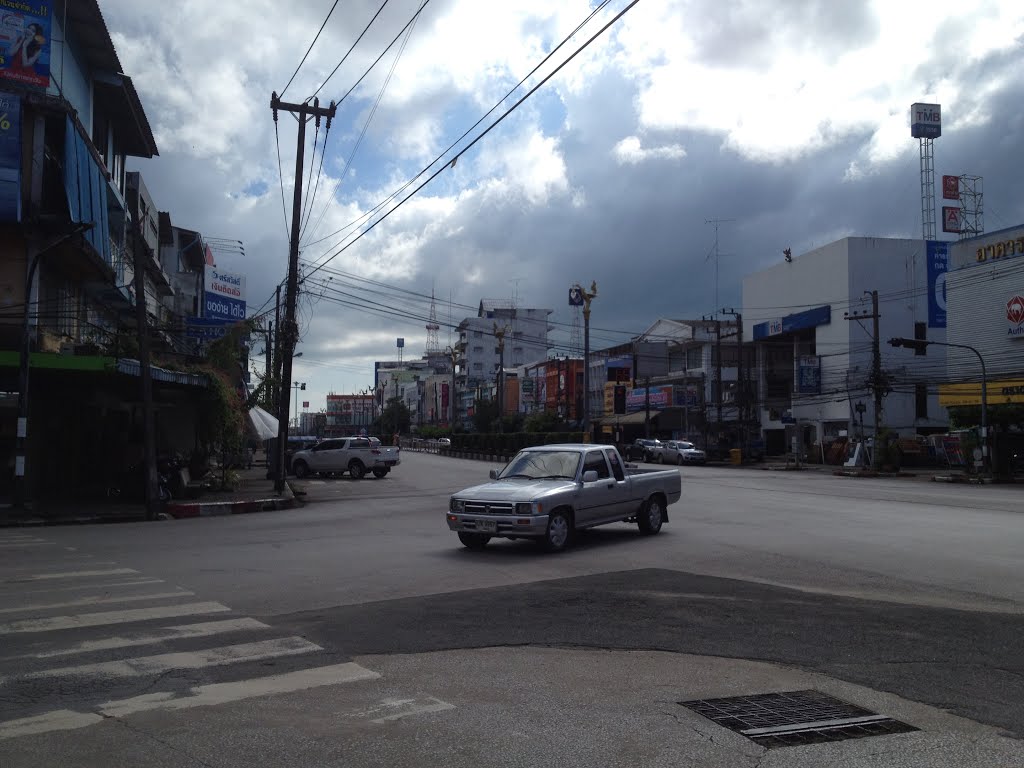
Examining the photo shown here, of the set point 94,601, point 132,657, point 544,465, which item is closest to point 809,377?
point 544,465

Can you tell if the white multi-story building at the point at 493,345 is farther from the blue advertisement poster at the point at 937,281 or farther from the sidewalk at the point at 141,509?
the sidewalk at the point at 141,509

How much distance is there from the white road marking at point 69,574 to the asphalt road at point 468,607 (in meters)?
0.04

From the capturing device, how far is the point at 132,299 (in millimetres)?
32875

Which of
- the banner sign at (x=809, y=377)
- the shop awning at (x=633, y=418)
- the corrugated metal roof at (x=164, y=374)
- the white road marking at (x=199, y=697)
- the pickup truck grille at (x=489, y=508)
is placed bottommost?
the white road marking at (x=199, y=697)

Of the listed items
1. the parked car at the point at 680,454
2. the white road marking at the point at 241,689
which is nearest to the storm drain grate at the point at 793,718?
the white road marking at the point at 241,689

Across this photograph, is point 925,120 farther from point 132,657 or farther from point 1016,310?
point 132,657

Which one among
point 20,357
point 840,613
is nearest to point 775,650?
point 840,613

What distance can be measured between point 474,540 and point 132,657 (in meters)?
7.86

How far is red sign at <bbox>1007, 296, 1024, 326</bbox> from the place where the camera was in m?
44.2

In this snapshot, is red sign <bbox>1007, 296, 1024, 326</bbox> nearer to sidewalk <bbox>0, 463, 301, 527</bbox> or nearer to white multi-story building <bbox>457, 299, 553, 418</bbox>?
sidewalk <bbox>0, 463, 301, 527</bbox>

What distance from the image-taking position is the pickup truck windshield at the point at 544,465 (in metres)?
14.9

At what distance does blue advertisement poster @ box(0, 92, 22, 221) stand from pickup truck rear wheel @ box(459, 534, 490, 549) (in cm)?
1595

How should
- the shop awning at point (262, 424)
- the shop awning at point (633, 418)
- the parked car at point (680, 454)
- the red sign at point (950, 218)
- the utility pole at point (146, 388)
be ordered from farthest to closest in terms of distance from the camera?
1. the shop awning at point (633, 418)
2. the red sign at point (950, 218)
3. the parked car at point (680, 454)
4. the shop awning at point (262, 424)
5. the utility pole at point (146, 388)

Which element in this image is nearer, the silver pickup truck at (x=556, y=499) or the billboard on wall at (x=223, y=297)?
the silver pickup truck at (x=556, y=499)
